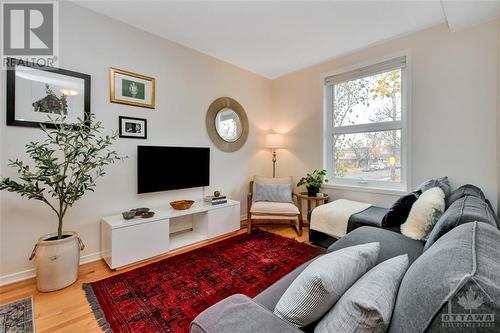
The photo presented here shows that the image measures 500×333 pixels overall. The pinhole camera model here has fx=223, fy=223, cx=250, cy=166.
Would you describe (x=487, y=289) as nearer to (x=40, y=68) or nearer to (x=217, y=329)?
(x=217, y=329)

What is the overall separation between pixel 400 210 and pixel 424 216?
0.94 feet

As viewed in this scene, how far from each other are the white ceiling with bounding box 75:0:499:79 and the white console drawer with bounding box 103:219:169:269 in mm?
2277

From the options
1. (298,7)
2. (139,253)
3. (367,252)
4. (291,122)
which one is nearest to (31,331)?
(139,253)

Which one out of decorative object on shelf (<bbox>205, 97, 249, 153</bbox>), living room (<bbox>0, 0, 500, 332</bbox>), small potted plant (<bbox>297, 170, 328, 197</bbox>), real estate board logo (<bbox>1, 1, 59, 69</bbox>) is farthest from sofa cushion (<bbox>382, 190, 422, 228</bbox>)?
real estate board logo (<bbox>1, 1, 59, 69</bbox>)

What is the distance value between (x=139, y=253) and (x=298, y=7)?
119 inches

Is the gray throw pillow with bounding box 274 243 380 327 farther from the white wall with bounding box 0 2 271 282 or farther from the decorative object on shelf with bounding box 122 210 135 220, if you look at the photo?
the white wall with bounding box 0 2 271 282

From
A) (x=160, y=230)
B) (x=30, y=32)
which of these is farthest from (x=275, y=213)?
(x=30, y=32)

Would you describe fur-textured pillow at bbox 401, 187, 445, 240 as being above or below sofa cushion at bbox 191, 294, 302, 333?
above

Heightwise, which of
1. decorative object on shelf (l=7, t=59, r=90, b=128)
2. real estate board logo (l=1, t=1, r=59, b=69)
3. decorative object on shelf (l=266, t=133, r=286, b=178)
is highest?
real estate board logo (l=1, t=1, r=59, b=69)

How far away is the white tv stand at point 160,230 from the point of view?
7.25 feet

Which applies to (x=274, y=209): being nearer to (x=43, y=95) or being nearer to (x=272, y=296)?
(x=272, y=296)

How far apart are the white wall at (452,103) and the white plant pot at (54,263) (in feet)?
11.1

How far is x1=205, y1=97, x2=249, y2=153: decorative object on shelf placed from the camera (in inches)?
135

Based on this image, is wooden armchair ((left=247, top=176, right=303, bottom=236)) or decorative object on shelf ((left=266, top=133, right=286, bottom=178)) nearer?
wooden armchair ((left=247, top=176, right=303, bottom=236))
